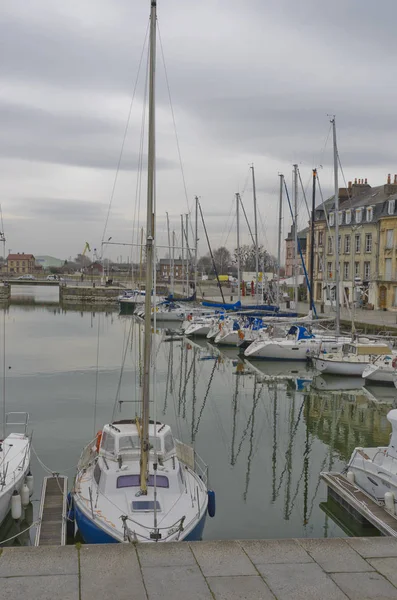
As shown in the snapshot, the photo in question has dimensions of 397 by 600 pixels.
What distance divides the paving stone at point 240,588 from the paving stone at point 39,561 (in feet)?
6.41

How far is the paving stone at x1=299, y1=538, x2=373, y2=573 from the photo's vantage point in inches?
349

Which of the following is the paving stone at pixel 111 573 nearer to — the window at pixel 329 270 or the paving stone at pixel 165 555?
the paving stone at pixel 165 555

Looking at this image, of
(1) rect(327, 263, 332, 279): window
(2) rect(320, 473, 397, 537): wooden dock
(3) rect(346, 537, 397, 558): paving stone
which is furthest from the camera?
(1) rect(327, 263, 332, 279): window

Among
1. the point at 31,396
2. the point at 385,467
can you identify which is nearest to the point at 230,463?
the point at 385,467

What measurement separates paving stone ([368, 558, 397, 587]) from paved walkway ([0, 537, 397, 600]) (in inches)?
0.6

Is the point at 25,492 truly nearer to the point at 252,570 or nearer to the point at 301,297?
the point at 252,570

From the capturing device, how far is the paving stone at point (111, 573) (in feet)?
26.1

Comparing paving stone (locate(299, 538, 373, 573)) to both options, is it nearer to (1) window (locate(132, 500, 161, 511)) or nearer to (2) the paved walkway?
(2) the paved walkway

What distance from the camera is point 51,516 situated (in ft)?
43.6

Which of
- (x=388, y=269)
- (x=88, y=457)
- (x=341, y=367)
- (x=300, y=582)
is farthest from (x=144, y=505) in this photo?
(x=388, y=269)

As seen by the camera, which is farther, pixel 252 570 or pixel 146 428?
pixel 146 428

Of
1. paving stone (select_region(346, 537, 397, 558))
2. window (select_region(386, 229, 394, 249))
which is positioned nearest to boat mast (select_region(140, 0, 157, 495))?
paving stone (select_region(346, 537, 397, 558))

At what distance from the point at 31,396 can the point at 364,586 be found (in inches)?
902

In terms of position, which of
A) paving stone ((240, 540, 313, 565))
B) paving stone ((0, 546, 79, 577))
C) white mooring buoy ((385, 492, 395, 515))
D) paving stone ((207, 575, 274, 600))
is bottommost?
white mooring buoy ((385, 492, 395, 515))
